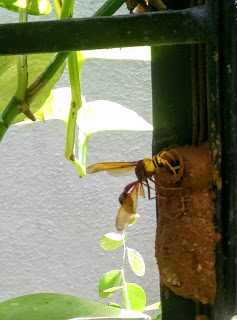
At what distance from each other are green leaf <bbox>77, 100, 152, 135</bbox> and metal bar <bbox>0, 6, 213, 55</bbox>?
0.23 metres

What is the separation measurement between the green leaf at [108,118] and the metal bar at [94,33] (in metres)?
0.23

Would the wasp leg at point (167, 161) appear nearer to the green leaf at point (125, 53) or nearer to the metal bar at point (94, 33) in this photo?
the metal bar at point (94, 33)

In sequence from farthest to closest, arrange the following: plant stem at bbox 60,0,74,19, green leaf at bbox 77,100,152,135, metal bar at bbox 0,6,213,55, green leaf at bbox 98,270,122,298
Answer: green leaf at bbox 98,270,122,298, green leaf at bbox 77,100,152,135, plant stem at bbox 60,0,74,19, metal bar at bbox 0,6,213,55

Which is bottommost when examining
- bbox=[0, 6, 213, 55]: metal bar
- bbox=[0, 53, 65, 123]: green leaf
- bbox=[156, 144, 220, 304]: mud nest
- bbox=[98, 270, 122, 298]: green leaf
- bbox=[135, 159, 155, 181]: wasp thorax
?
bbox=[98, 270, 122, 298]: green leaf

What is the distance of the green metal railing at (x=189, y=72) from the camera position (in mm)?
172

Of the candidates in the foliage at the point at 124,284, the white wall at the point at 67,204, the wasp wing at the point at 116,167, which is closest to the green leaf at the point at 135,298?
the foliage at the point at 124,284

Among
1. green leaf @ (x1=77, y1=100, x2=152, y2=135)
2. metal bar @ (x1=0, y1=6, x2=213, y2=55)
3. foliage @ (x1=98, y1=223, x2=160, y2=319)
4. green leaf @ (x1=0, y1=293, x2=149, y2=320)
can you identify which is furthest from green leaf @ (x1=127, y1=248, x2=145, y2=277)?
metal bar @ (x1=0, y1=6, x2=213, y2=55)

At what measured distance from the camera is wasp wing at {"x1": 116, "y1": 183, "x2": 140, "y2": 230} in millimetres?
243

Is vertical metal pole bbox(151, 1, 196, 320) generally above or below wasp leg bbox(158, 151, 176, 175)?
above

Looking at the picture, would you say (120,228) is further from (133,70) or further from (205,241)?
(133,70)

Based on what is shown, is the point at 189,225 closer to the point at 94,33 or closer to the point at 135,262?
the point at 94,33

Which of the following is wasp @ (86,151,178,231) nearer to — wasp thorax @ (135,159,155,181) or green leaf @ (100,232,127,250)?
wasp thorax @ (135,159,155,181)

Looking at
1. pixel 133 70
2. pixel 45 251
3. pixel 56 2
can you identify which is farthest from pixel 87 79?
pixel 56 2

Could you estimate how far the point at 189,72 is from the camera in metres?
0.21
